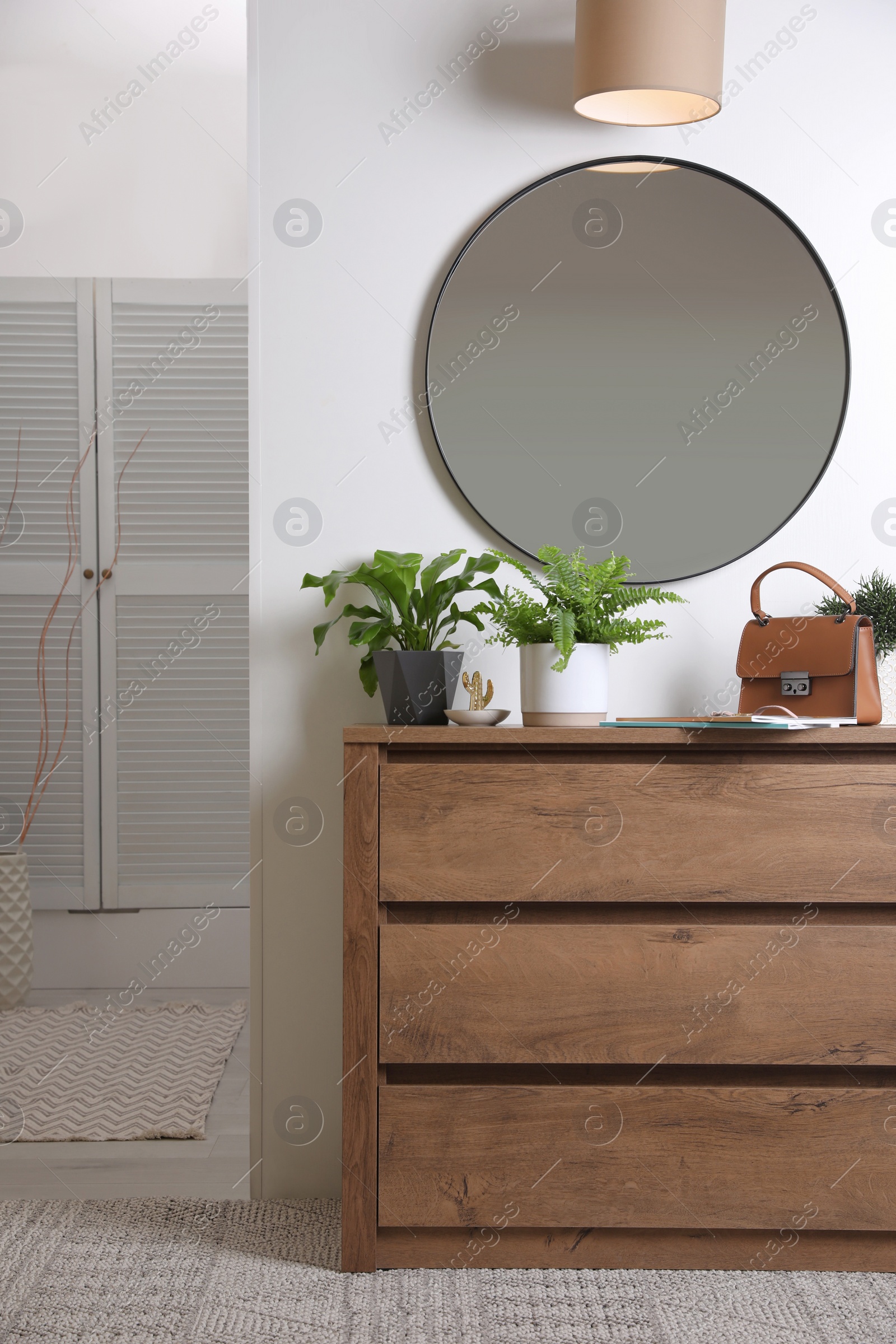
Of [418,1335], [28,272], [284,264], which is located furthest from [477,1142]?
[28,272]

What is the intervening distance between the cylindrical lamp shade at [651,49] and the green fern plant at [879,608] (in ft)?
2.98

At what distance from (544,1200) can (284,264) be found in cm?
173

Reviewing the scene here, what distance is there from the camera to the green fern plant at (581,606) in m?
1.63

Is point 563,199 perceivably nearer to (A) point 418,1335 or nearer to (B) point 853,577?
(B) point 853,577

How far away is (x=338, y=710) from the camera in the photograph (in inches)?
75.5

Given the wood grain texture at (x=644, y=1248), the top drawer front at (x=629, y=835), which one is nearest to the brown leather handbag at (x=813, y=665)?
the top drawer front at (x=629, y=835)

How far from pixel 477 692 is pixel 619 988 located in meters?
0.55

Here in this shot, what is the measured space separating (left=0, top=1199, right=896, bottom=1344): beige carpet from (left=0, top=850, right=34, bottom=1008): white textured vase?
1322 mm

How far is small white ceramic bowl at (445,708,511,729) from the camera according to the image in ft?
5.45

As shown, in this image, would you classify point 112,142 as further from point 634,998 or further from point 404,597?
point 634,998

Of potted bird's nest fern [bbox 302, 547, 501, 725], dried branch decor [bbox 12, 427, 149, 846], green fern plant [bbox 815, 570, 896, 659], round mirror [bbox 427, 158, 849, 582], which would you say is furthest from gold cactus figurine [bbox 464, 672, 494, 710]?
dried branch decor [bbox 12, 427, 149, 846]

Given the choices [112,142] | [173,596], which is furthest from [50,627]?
[112,142]

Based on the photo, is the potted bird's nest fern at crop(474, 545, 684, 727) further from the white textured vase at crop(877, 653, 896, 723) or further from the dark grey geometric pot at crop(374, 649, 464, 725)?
the white textured vase at crop(877, 653, 896, 723)

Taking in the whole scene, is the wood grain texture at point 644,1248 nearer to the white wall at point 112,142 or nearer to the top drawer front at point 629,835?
the top drawer front at point 629,835
